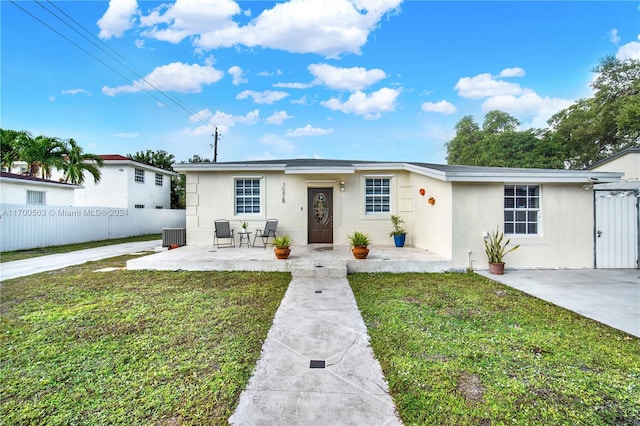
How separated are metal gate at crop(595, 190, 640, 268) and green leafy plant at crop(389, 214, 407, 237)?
4909mm

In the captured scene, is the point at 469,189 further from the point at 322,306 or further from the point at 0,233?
the point at 0,233

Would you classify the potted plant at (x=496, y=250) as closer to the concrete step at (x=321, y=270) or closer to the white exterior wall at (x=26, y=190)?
the concrete step at (x=321, y=270)

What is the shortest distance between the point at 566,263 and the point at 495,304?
432 centimetres

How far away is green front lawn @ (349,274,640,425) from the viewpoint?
2164 millimetres

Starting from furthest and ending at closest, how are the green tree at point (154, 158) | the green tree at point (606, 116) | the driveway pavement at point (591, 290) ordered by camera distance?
the green tree at point (154, 158), the green tree at point (606, 116), the driveway pavement at point (591, 290)

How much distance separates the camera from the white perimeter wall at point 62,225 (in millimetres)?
10211

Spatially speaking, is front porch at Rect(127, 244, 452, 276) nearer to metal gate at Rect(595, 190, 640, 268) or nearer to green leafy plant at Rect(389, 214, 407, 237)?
green leafy plant at Rect(389, 214, 407, 237)

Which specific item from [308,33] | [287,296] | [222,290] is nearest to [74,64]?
[308,33]

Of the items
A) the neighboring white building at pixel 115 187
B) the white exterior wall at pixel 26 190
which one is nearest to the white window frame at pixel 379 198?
the neighboring white building at pixel 115 187

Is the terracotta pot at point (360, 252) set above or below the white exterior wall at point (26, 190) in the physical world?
below

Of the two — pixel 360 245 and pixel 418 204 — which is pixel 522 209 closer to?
pixel 418 204

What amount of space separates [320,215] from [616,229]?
809 centimetres

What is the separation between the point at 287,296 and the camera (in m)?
5.15

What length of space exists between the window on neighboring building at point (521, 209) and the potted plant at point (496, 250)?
1.17 ft
